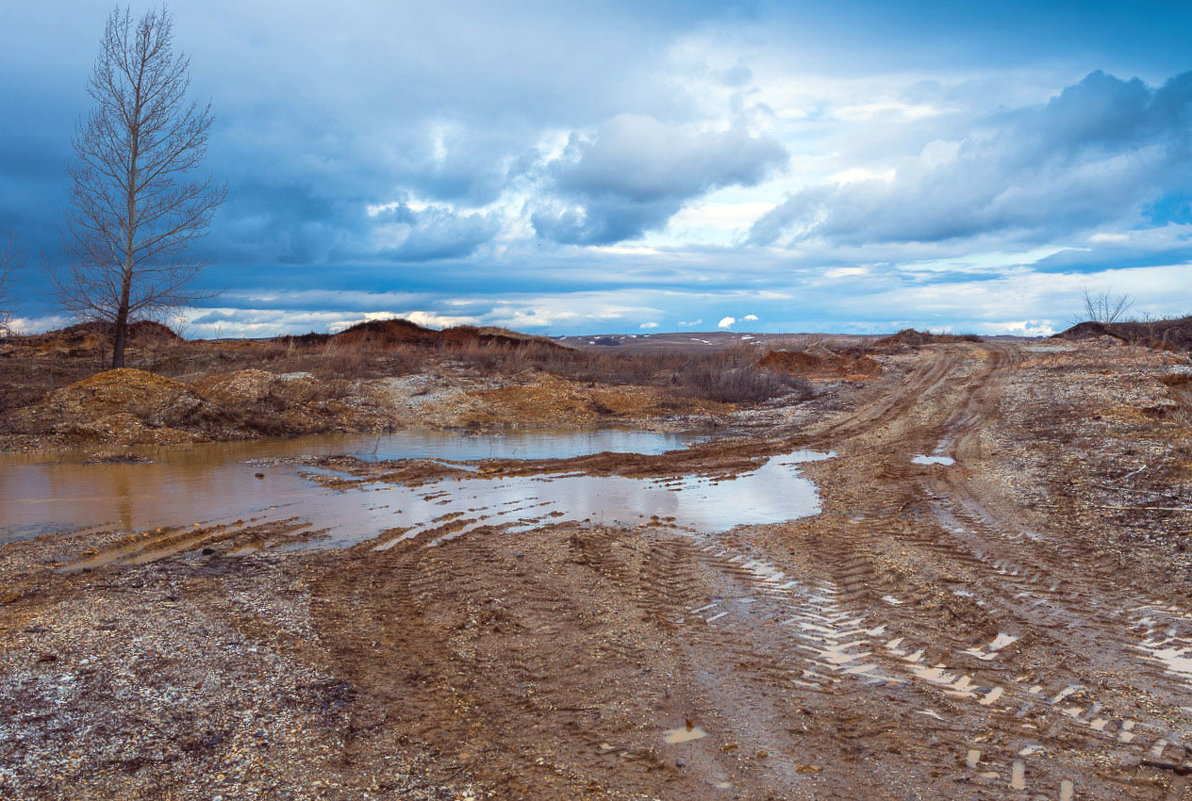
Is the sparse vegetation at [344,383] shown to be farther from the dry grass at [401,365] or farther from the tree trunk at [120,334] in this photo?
the tree trunk at [120,334]

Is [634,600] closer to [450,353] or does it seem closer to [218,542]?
[218,542]

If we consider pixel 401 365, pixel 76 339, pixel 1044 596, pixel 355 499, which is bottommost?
pixel 1044 596

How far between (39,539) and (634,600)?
690 cm

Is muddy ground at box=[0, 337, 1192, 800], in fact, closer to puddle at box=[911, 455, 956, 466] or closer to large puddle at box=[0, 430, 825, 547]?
large puddle at box=[0, 430, 825, 547]

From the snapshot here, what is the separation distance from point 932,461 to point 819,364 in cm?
2317

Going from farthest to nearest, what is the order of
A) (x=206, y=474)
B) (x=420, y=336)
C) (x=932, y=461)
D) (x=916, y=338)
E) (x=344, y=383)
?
(x=420, y=336), (x=916, y=338), (x=344, y=383), (x=932, y=461), (x=206, y=474)

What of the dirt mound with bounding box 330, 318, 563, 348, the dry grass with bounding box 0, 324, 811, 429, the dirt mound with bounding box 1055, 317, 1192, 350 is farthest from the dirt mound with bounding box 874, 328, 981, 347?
the dirt mound with bounding box 330, 318, 563, 348

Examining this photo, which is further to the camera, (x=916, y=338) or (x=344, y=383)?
(x=916, y=338)

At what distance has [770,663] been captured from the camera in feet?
15.7

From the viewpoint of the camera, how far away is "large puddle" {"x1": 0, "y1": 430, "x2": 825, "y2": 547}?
933 cm

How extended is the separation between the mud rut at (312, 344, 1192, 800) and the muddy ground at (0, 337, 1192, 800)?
22 mm

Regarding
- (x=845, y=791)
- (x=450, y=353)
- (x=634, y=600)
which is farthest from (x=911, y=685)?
(x=450, y=353)

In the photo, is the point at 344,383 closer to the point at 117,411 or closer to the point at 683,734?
the point at 117,411

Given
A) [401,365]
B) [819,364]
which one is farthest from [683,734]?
[819,364]
